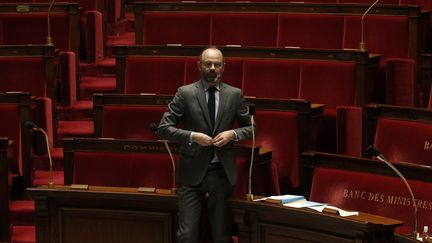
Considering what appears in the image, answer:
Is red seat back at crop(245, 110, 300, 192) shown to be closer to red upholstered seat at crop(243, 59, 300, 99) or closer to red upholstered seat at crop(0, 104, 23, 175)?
red upholstered seat at crop(243, 59, 300, 99)

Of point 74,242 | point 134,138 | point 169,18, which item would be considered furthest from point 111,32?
point 74,242

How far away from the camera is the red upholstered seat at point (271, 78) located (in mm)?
1297

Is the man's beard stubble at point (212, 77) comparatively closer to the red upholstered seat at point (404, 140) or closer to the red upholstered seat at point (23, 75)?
the red upholstered seat at point (404, 140)

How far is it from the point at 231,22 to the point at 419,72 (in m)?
0.29

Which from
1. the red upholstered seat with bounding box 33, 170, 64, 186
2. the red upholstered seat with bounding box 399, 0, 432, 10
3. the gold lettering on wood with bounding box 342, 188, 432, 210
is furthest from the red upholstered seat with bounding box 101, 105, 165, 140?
the red upholstered seat with bounding box 399, 0, 432, 10

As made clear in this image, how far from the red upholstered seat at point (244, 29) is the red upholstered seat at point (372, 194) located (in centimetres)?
44

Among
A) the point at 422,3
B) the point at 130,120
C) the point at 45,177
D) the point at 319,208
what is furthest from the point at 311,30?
the point at 319,208

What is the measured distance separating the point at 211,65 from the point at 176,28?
0.53 m

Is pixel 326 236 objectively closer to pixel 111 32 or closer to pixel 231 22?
pixel 231 22

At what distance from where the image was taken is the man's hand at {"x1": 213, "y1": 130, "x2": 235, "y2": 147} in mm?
944

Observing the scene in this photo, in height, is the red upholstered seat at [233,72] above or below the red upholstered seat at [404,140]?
above

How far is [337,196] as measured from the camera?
1032mm

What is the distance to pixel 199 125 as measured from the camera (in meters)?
0.98

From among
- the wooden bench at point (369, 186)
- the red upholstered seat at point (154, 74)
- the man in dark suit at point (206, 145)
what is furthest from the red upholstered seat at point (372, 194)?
the red upholstered seat at point (154, 74)
